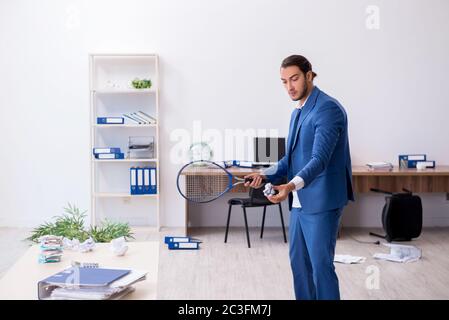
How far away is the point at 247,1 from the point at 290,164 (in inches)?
138

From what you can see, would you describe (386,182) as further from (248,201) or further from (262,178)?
(262,178)

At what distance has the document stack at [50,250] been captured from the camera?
279 centimetres

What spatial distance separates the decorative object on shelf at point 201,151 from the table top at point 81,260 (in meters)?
3.01

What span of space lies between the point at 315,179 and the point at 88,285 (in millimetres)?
1205

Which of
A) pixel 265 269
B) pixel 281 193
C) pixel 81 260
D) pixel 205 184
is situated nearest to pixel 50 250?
pixel 81 260

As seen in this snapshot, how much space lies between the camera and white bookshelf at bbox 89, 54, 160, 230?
6.11 meters

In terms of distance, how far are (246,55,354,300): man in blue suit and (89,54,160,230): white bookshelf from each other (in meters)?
3.27

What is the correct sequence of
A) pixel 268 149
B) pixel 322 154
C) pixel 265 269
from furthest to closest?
pixel 268 149 → pixel 265 269 → pixel 322 154

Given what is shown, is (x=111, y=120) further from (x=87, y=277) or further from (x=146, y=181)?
(x=87, y=277)

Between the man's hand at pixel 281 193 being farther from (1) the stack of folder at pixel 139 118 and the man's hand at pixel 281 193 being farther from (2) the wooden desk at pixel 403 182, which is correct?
(1) the stack of folder at pixel 139 118

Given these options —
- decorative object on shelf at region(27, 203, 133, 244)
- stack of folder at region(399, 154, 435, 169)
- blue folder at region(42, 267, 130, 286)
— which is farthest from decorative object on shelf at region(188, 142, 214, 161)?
blue folder at region(42, 267, 130, 286)

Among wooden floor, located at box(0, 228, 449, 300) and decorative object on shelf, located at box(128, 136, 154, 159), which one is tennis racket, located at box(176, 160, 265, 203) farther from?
decorative object on shelf, located at box(128, 136, 154, 159)

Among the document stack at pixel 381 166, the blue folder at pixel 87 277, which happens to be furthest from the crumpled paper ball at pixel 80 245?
the document stack at pixel 381 166

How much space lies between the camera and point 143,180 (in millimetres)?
6039
